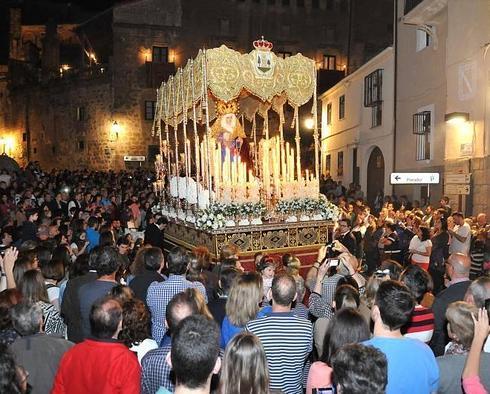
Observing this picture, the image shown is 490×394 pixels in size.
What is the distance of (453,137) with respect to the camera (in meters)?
16.4

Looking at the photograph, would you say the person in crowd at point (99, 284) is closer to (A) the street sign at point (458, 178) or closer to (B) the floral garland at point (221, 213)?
(B) the floral garland at point (221, 213)

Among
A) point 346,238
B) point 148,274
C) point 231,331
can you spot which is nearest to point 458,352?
point 231,331

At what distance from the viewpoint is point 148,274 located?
6.15m

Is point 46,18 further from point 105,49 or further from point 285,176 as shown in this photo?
point 285,176

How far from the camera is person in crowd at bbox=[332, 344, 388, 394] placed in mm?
2652

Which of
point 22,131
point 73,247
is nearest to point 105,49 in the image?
point 22,131

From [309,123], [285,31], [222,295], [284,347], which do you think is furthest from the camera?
[285,31]

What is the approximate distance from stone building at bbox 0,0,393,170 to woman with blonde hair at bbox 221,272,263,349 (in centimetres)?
2941

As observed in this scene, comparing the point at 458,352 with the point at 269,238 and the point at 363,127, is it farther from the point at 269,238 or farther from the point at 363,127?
the point at 363,127

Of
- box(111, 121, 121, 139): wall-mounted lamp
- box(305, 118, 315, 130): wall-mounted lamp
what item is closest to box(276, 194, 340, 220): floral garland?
→ box(305, 118, 315, 130): wall-mounted lamp

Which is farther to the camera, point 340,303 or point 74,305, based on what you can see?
point 74,305

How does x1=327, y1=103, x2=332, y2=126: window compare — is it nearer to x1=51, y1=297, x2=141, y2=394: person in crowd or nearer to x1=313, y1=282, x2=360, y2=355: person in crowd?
x1=313, y1=282, x2=360, y2=355: person in crowd

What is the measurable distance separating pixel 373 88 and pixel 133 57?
16246 millimetres

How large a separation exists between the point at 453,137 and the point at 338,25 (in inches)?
889
